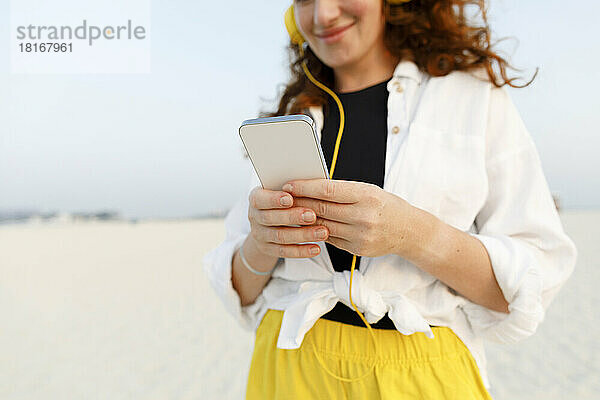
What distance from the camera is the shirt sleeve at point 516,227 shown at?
964 mm

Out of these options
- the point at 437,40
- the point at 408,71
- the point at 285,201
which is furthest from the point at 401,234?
the point at 437,40

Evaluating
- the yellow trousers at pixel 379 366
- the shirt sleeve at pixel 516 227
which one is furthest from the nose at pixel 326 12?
the yellow trousers at pixel 379 366

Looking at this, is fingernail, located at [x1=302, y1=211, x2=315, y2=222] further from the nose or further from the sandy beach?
the sandy beach

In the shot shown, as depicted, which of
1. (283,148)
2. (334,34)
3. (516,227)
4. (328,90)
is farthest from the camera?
(328,90)

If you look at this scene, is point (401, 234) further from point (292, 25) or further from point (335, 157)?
point (292, 25)

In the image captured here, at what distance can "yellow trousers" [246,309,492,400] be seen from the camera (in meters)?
0.96

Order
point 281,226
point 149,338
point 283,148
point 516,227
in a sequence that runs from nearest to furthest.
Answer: point 283,148, point 281,226, point 516,227, point 149,338

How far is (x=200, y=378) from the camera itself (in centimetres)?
431

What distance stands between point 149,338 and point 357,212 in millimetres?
5097

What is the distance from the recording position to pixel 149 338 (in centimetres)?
538

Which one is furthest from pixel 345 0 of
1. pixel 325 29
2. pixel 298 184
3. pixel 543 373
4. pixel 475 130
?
pixel 543 373

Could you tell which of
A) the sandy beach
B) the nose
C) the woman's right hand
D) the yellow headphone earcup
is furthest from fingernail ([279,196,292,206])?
the sandy beach

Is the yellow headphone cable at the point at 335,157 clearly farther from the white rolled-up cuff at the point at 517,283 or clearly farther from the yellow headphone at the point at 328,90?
the white rolled-up cuff at the point at 517,283

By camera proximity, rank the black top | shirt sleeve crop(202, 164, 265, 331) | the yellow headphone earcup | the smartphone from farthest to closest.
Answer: the yellow headphone earcup, shirt sleeve crop(202, 164, 265, 331), the black top, the smartphone
